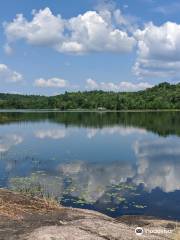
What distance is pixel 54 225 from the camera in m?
11.6

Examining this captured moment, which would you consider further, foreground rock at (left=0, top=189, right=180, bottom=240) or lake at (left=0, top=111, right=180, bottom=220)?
lake at (left=0, top=111, right=180, bottom=220)

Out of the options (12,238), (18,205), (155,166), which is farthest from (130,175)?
(12,238)

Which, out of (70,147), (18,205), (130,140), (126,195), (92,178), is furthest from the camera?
(130,140)

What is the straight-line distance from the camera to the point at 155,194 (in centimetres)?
2267

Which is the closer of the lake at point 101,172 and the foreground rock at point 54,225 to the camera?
the foreground rock at point 54,225

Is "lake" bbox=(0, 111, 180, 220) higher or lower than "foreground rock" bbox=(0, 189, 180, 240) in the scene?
lower

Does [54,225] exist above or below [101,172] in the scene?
above

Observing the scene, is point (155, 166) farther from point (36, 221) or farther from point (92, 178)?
point (36, 221)

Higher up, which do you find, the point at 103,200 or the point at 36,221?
the point at 36,221

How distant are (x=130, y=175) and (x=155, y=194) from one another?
17.3ft

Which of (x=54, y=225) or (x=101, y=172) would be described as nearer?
(x=54, y=225)

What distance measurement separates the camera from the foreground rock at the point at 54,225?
1047 centimetres

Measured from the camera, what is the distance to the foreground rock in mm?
10469

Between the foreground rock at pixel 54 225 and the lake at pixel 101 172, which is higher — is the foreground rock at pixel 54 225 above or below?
above
